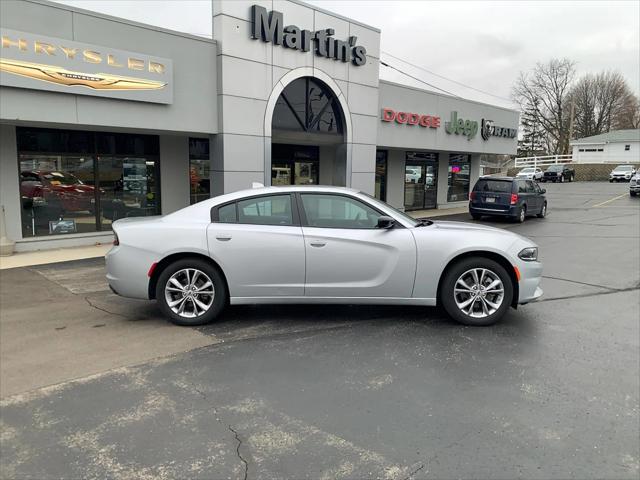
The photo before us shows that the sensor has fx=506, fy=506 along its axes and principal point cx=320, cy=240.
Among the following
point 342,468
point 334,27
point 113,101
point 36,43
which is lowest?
point 342,468

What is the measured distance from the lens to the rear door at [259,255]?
5.44 meters

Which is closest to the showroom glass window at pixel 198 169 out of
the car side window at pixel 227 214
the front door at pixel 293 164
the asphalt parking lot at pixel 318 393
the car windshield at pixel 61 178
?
the front door at pixel 293 164

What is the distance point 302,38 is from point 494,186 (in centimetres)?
894

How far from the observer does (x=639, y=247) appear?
11906 millimetres

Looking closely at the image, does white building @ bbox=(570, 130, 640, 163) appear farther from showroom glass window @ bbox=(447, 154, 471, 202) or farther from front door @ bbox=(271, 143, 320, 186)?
front door @ bbox=(271, 143, 320, 186)

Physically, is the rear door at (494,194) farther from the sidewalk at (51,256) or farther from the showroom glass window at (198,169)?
the sidewalk at (51,256)

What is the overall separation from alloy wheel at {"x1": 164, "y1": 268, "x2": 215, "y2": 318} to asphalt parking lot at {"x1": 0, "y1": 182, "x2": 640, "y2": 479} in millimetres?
222

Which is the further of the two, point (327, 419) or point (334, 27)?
point (334, 27)

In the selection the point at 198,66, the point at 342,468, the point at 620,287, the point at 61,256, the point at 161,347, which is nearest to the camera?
the point at 342,468

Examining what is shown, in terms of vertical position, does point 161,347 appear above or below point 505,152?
below

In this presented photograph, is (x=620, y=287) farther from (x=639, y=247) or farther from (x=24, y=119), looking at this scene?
(x=24, y=119)

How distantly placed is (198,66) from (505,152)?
16431 mm

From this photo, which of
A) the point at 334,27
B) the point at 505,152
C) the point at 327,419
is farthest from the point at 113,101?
the point at 505,152

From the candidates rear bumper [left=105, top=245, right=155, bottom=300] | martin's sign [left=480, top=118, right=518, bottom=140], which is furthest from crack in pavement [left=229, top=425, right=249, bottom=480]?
martin's sign [left=480, top=118, right=518, bottom=140]
